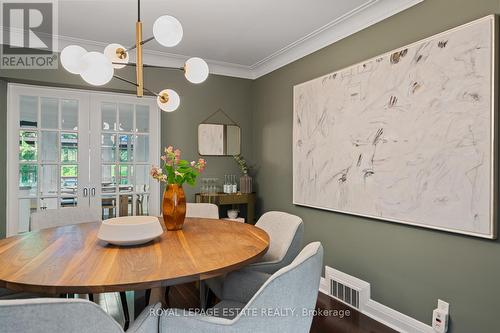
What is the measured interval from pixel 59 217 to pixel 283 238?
5.92 feet

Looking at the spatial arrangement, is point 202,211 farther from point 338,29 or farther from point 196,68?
point 338,29

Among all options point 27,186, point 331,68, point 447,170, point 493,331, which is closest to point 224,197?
point 331,68

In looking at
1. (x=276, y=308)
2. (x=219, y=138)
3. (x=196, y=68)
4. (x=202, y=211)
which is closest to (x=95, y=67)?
(x=196, y=68)

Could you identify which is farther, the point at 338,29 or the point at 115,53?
the point at 338,29

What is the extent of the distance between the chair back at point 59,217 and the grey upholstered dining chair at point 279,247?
130 cm

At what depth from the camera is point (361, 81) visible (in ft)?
8.29

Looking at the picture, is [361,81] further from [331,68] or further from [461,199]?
[461,199]

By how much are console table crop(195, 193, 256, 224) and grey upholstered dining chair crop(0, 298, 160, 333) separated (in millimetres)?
2609

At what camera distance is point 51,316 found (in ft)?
2.87

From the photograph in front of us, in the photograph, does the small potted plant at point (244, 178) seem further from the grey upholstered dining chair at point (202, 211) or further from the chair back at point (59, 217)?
the chair back at point (59, 217)

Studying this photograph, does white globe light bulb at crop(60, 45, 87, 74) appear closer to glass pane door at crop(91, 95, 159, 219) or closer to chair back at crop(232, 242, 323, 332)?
chair back at crop(232, 242, 323, 332)

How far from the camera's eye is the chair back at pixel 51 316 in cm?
84

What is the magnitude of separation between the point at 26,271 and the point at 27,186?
2462mm

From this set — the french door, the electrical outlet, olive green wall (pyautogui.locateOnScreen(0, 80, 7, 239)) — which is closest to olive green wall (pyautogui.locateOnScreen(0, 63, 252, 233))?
olive green wall (pyautogui.locateOnScreen(0, 80, 7, 239))
